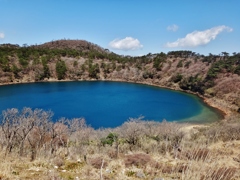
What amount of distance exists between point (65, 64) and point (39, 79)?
43.2 feet

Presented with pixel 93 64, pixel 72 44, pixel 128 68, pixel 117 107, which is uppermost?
pixel 72 44

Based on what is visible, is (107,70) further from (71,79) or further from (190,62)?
(190,62)

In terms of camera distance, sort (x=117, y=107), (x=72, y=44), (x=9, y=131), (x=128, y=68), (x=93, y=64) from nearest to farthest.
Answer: (x=9, y=131)
(x=117, y=107)
(x=128, y=68)
(x=93, y=64)
(x=72, y=44)

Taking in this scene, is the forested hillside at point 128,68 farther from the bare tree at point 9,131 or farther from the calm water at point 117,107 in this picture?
the bare tree at point 9,131

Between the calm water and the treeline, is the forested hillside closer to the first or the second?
the treeline

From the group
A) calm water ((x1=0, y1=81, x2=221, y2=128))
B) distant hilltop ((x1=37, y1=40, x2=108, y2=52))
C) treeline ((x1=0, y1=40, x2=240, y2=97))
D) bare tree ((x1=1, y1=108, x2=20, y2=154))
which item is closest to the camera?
bare tree ((x1=1, y1=108, x2=20, y2=154))

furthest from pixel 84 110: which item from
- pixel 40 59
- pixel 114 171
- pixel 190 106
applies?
pixel 40 59

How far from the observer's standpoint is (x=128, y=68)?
93375 millimetres

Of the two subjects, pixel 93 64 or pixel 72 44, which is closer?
pixel 93 64

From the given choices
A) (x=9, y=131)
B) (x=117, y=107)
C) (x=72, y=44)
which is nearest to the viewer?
(x=9, y=131)

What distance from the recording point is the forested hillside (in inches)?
2559

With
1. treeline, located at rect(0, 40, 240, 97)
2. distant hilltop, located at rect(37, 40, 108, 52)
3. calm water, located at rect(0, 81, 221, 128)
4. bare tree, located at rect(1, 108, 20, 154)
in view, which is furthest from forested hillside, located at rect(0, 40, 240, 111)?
distant hilltop, located at rect(37, 40, 108, 52)

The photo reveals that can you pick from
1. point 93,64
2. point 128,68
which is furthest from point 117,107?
point 93,64

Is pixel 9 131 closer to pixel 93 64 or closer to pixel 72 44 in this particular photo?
pixel 93 64
